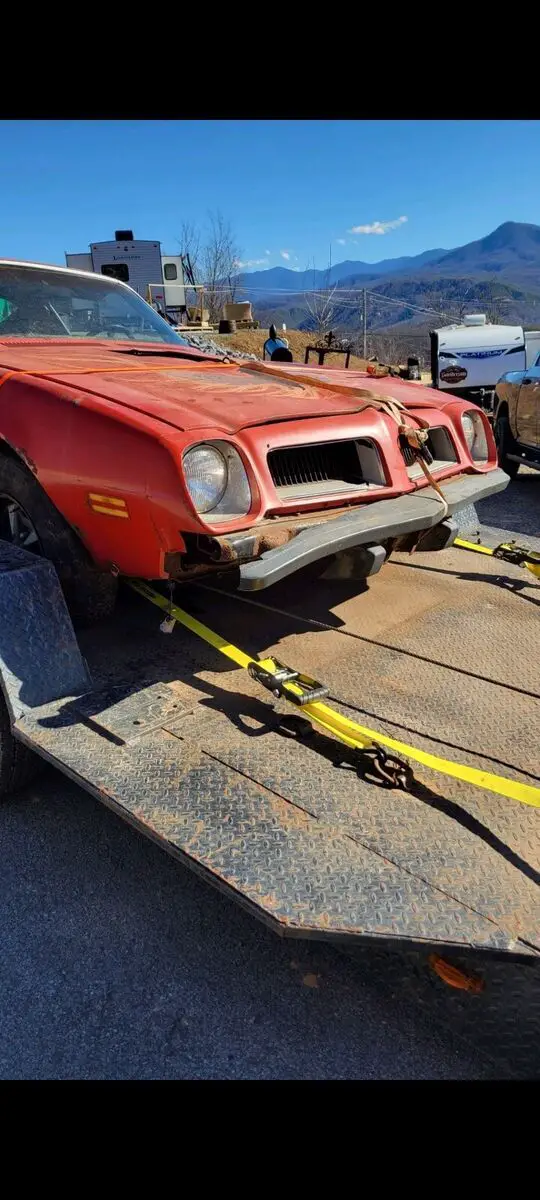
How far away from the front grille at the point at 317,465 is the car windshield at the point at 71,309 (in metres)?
1.78

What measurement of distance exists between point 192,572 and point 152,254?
24.6m

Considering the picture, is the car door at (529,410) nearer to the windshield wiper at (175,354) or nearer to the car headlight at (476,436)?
the car headlight at (476,436)

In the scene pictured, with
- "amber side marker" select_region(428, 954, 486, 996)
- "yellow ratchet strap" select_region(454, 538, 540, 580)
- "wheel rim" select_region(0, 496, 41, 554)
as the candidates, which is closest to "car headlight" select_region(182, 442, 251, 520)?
"wheel rim" select_region(0, 496, 41, 554)

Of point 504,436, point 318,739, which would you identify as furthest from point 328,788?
point 504,436

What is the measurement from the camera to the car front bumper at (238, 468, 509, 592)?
224cm

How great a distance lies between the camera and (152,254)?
24141 millimetres

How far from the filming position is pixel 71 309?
399 centimetres

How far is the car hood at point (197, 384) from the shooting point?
245 cm

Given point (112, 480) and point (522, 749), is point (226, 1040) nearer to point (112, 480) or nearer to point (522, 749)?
point (522, 749)

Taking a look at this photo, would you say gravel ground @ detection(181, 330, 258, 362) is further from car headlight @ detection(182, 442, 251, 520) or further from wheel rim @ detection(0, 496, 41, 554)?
car headlight @ detection(182, 442, 251, 520)

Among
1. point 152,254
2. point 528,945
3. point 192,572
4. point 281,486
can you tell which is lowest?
point 528,945

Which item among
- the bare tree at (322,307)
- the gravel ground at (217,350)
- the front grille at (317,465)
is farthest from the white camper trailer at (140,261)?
the front grille at (317,465)

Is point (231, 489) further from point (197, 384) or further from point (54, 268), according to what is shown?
point (54, 268)
